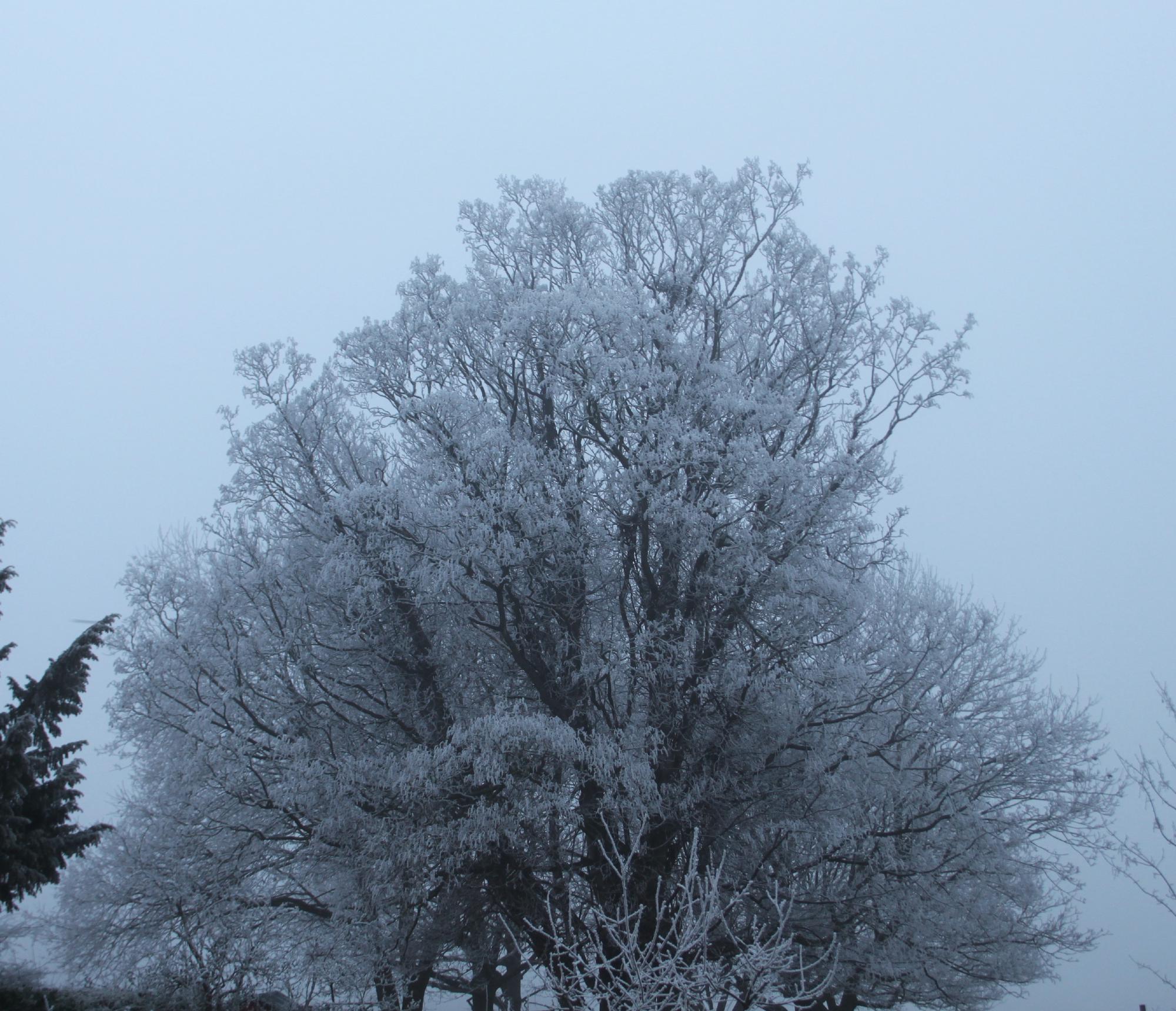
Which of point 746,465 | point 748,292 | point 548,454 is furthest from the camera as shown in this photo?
point 748,292

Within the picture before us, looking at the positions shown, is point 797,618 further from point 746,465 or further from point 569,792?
point 569,792

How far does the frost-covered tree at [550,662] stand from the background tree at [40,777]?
116 cm

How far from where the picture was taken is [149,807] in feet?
44.1

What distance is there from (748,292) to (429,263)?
4660 mm

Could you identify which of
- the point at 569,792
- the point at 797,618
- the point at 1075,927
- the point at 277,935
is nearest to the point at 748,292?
the point at 797,618

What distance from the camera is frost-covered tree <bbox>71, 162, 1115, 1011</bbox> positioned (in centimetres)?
999

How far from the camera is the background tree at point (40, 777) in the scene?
1134 centimetres

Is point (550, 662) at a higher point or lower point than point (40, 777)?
higher

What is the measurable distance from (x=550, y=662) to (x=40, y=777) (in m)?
6.75

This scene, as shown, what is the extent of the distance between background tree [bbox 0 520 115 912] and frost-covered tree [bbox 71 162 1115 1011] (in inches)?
45.5

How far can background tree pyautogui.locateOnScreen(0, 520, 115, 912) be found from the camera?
11.3 meters

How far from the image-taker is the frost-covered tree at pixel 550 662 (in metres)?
9.99

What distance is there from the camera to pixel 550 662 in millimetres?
11383

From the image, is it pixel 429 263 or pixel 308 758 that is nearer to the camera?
pixel 308 758
